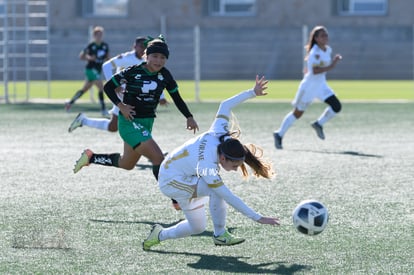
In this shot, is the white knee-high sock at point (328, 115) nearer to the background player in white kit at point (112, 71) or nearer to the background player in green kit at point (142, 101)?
the background player in white kit at point (112, 71)

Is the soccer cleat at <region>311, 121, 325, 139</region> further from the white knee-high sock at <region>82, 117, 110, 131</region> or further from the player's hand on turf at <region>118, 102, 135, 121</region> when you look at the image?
the player's hand on turf at <region>118, 102, 135, 121</region>

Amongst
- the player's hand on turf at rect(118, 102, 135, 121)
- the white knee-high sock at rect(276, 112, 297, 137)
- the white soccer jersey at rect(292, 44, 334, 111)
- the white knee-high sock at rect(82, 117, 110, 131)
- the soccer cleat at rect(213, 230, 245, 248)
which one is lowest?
the white knee-high sock at rect(276, 112, 297, 137)

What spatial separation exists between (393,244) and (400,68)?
29.6m

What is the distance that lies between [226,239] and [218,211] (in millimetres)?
229

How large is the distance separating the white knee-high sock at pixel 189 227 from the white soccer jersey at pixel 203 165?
228 millimetres

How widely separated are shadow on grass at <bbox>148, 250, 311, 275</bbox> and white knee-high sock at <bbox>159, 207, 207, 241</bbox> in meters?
0.30

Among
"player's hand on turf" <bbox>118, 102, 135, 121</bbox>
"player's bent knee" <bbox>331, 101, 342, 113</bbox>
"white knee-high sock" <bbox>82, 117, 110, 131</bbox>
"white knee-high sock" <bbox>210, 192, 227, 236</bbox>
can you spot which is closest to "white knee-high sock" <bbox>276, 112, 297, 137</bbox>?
"player's bent knee" <bbox>331, 101, 342, 113</bbox>

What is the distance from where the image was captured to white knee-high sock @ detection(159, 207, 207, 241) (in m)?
7.55

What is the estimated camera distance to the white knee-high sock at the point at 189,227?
24.8 feet

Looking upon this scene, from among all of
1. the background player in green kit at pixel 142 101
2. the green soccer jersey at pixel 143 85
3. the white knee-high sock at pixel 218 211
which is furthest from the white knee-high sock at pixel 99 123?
the white knee-high sock at pixel 218 211

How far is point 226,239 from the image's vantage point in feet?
24.8

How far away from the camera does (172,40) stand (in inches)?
1526

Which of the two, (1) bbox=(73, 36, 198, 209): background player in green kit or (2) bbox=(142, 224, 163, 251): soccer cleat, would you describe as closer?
(2) bbox=(142, 224, 163, 251): soccer cleat

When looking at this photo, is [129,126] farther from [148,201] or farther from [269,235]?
[269,235]
